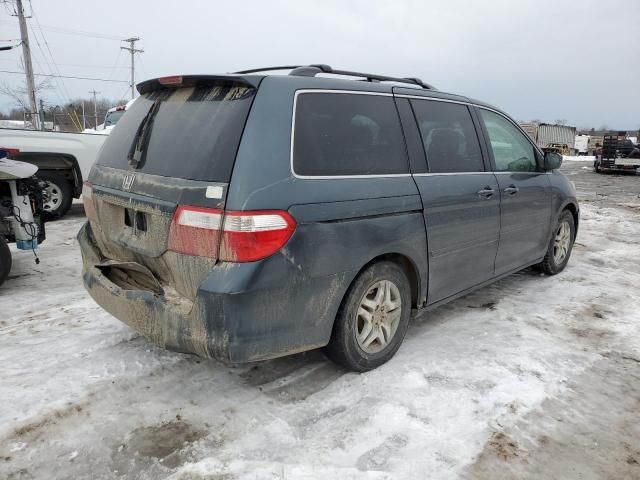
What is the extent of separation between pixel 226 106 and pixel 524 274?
429 cm

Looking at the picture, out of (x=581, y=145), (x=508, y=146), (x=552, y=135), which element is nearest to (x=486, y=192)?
(x=508, y=146)

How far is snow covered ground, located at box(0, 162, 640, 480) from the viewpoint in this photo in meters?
2.35

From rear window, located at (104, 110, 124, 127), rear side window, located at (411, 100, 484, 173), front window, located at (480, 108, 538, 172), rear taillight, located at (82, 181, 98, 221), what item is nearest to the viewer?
rear taillight, located at (82, 181, 98, 221)

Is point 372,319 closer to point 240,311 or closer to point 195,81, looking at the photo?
point 240,311

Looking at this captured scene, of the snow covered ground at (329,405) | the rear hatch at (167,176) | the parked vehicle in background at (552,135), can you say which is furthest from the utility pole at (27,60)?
the parked vehicle in background at (552,135)

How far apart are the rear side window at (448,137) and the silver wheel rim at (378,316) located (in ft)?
3.13

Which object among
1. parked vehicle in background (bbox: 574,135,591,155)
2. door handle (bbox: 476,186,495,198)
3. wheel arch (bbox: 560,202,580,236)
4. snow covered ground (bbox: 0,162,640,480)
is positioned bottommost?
snow covered ground (bbox: 0,162,640,480)

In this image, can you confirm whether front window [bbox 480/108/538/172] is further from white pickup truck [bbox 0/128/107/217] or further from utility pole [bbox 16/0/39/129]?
utility pole [bbox 16/0/39/129]

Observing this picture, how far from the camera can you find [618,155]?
2328 centimetres

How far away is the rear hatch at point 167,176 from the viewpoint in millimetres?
2486

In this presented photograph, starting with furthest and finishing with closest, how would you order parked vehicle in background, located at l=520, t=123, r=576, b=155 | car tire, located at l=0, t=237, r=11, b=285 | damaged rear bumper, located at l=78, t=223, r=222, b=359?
parked vehicle in background, located at l=520, t=123, r=576, b=155, car tire, located at l=0, t=237, r=11, b=285, damaged rear bumper, located at l=78, t=223, r=222, b=359

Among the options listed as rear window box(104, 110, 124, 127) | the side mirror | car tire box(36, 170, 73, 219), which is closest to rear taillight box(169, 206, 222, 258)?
the side mirror

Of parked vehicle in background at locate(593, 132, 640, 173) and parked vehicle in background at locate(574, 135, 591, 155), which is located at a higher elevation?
parked vehicle in background at locate(574, 135, 591, 155)

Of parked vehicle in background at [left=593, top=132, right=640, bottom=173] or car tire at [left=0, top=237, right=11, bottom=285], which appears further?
parked vehicle in background at [left=593, top=132, right=640, bottom=173]
